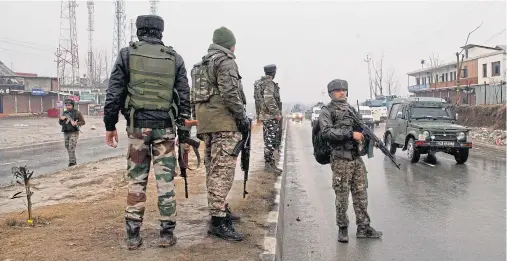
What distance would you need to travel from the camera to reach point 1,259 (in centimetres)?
387

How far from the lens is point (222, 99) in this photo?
4562 mm

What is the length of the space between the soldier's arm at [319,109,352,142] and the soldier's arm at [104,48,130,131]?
241cm

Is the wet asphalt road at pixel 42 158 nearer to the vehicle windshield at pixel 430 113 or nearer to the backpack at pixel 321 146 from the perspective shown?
the backpack at pixel 321 146

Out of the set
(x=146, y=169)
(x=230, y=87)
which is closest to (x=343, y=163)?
(x=230, y=87)

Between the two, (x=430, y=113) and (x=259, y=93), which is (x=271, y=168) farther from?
(x=430, y=113)

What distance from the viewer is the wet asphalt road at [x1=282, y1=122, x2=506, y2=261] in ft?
16.8

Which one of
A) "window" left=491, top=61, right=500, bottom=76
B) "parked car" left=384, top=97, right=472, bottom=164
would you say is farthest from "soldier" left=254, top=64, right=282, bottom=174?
"window" left=491, top=61, right=500, bottom=76

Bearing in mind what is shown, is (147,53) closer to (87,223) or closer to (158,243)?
(158,243)

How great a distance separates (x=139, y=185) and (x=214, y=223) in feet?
2.94

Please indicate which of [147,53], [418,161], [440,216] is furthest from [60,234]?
[418,161]

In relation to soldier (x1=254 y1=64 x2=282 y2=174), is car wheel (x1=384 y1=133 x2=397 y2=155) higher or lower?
lower

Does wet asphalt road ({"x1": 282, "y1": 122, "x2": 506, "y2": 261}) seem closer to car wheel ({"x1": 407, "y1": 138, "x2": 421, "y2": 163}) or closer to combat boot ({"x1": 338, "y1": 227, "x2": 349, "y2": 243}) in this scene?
combat boot ({"x1": 338, "y1": 227, "x2": 349, "y2": 243})

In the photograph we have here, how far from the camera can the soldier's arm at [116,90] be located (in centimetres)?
403

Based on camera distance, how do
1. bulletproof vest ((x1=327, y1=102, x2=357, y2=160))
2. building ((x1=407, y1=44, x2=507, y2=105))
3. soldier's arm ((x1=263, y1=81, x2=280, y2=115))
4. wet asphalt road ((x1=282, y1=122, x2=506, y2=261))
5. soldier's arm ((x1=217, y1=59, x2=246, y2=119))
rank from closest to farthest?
soldier's arm ((x1=217, y1=59, x2=246, y2=119))
wet asphalt road ((x1=282, y1=122, x2=506, y2=261))
bulletproof vest ((x1=327, y1=102, x2=357, y2=160))
soldier's arm ((x1=263, y1=81, x2=280, y2=115))
building ((x1=407, y1=44, x2=507, y2=105))
